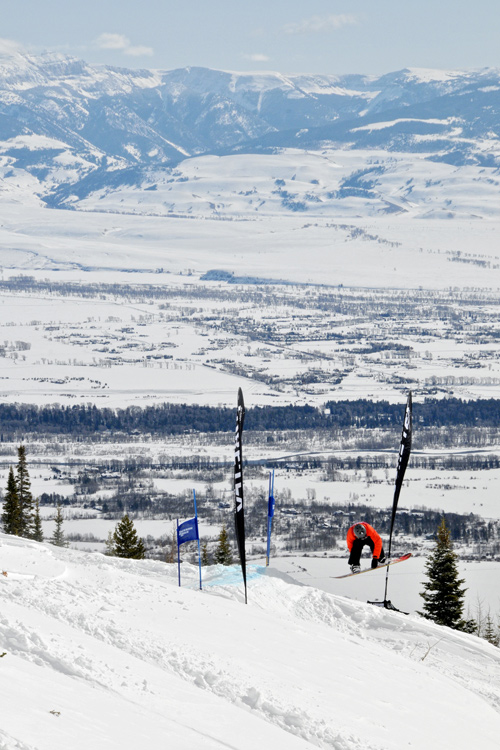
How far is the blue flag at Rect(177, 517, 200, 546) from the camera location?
1759cm

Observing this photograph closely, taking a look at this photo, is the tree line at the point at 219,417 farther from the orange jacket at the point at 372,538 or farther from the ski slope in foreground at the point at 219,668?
the ski slope in foreground at the point at 219,668

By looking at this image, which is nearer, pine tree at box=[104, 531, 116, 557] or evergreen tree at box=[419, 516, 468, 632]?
evergreen tree at box=[419, 516, 468, 632]

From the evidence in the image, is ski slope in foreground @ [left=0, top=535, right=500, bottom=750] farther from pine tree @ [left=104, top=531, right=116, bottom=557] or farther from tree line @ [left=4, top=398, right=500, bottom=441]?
tree line @ [left=4, top=398, right=500, bottom=441]

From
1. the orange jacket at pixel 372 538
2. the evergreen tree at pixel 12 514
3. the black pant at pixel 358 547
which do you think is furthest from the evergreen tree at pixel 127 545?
the orange jacket at pixel 372 538

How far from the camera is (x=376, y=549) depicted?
1705cm

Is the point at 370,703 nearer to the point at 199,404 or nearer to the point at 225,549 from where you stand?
the point at 225,549

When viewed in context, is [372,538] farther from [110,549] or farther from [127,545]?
[110,549]

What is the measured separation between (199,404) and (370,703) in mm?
94749

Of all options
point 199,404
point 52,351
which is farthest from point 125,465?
point 52,351

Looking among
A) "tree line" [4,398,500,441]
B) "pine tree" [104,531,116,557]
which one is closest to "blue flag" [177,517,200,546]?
"pine tree" [104,531,116,557]

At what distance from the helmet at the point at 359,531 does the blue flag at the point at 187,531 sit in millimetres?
2867

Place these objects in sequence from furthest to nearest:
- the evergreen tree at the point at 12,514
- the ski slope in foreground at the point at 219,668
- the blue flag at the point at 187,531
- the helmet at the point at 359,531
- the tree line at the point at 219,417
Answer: the tree line at the point at 219,417 → the evergreen tree at the point at 12,514 → the blue flag at the point at 187,531 → the helmet at the point at 359,531 → the ski slope in foreground at the point at 219,668

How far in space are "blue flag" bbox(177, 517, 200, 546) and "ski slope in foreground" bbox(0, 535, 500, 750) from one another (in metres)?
0.84

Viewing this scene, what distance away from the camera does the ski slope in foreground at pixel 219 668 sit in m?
9.50
